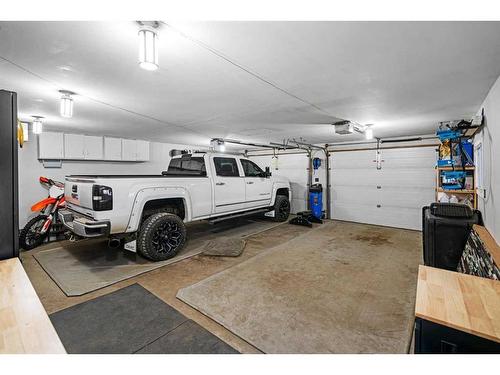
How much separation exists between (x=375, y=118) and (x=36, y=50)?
15.7 feet

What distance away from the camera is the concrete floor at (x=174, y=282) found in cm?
219

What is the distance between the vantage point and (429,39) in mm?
1745

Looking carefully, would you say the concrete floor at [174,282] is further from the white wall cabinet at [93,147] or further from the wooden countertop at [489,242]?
the white wall cabinet at [93,147]

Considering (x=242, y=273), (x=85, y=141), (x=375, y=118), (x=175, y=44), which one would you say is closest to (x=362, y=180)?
(x=375, y=118)

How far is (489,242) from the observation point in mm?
2270

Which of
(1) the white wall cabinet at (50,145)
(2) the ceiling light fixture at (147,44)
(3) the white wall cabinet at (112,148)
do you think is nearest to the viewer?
(2) the ceiling light fixture at (147,44)

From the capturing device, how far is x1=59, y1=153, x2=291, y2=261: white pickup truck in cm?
316

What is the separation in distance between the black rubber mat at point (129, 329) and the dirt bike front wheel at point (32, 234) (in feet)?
10.4

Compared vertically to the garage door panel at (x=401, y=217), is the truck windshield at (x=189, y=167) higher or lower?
higher

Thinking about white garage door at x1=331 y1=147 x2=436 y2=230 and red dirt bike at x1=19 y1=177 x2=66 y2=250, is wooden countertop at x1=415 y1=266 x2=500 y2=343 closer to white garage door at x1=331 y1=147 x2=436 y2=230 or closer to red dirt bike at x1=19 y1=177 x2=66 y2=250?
white garage door at x1=331 y1=147 x2=436 y2=230

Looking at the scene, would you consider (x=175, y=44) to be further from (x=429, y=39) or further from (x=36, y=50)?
(x=429, y=39)

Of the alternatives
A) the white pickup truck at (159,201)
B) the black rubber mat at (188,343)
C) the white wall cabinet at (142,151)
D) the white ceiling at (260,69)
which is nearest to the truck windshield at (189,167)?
the white pickup truck at (159,201)

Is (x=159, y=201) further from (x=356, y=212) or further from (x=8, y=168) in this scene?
(x=356, y=212)
